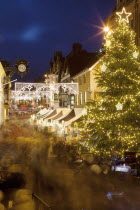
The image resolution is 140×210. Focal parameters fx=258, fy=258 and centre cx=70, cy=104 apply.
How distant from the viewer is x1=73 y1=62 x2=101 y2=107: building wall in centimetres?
3086

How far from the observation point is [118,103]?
13555 mm

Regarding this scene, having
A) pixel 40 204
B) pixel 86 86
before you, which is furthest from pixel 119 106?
pixel 86 86

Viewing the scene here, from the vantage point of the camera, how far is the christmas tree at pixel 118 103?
1381 centimetres

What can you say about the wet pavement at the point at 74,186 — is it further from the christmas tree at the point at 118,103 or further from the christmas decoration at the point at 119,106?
the christmas decoration at the point at 119,106

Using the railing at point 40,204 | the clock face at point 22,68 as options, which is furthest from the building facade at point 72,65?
the railing at point 40,204

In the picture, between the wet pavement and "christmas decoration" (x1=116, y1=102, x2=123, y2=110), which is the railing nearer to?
the wet pavement

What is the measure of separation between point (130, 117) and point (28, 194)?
685cm

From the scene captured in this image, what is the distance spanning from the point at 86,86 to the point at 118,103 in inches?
766

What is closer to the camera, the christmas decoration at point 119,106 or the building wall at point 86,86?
the christmas decoration at point 119,106

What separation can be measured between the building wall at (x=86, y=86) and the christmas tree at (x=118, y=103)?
1391 centimetres

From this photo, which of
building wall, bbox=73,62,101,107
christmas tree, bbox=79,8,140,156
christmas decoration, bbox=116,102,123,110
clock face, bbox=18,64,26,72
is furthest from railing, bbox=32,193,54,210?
building wall, bbox=73,62,101,107

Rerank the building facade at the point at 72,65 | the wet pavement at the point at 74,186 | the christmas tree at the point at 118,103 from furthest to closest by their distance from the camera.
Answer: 1. the building facade at the point at 72,65
2. the christmas tree at the point at 118,103
3. the wet pavement at the point at 74,186

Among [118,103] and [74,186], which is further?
[118,103]

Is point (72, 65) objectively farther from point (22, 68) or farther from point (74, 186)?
point (74, 186)
